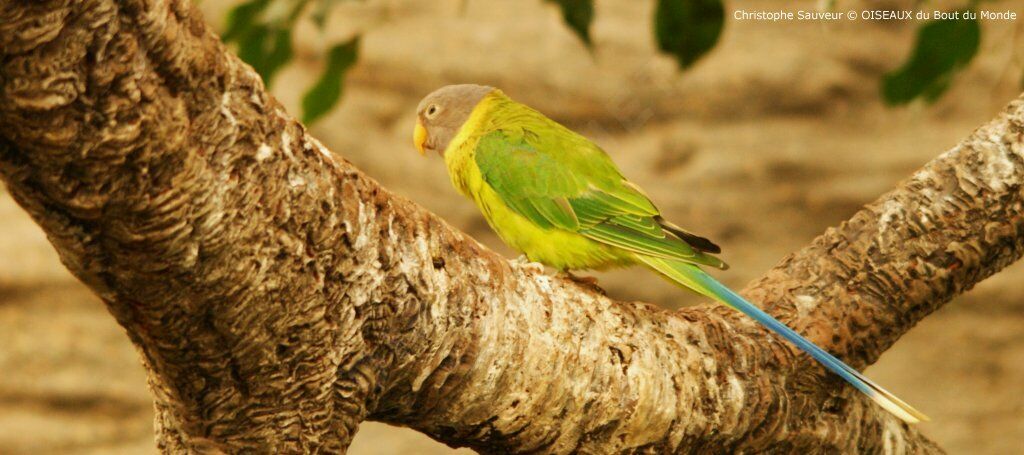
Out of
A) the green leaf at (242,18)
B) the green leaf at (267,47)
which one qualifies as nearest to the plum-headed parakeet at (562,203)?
the green leaf at (267,47)

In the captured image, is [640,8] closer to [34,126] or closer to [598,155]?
[598,155]

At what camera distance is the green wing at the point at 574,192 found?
9.96ft

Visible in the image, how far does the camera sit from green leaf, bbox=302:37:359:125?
3248mm

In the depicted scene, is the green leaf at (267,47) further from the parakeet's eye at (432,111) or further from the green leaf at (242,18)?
the parakeet's eye at (432,111)

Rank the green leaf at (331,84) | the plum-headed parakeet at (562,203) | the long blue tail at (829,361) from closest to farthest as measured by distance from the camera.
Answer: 1. the long blue tail at (829,361)
2. the plum-headed parakeet at (562,203)
3. the green leaf at (331,84)

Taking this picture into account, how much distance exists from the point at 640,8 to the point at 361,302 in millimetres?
5390

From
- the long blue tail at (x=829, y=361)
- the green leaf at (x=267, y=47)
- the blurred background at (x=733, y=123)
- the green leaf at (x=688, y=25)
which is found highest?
the blurred background at (x=733, y=123)

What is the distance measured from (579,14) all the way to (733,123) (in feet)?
12.7

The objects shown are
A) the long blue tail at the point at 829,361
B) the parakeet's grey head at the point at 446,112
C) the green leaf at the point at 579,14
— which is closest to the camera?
the long blue tail at the point at 829,361

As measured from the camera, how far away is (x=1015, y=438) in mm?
6668

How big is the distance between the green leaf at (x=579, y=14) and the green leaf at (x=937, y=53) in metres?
1.01

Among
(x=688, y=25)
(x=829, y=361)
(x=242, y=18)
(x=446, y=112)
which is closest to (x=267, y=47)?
(x=242, y=18)

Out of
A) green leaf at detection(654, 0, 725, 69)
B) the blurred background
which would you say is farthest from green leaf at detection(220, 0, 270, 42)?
the blurred background

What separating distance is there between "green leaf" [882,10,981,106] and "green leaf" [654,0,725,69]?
2.07 feet
